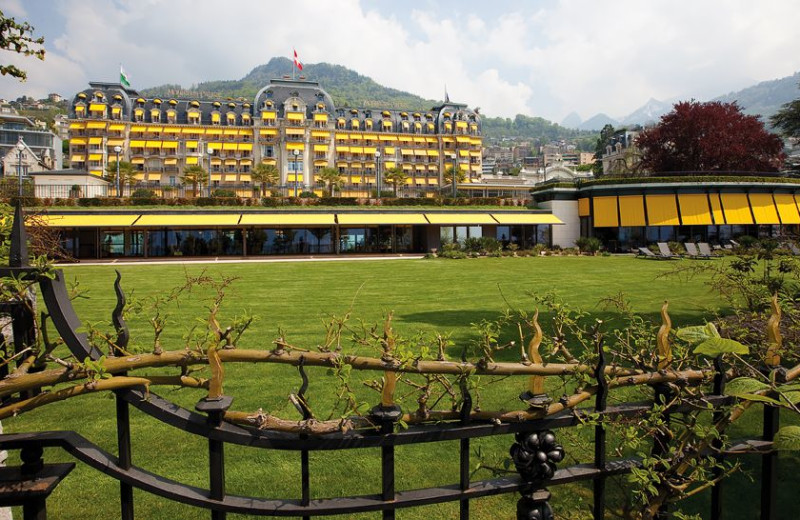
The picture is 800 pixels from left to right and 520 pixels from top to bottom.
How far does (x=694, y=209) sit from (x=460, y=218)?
1462 centimetres

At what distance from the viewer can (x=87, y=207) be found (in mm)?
28297

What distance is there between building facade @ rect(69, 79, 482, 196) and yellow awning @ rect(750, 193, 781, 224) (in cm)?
4088

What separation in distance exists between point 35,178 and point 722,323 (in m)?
46.9

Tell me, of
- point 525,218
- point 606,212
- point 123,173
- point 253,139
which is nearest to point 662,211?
point 606,212

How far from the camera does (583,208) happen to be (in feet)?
107

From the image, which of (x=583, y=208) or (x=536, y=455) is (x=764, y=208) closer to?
(x=583, y=208)

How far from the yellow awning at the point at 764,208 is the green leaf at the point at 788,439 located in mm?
35526

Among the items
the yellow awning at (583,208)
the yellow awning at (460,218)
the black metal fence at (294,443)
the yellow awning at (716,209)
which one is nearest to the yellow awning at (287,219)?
the yellow awning at (460,218)

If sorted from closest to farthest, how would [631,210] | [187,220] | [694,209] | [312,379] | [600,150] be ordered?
[312,379] < [187,220] < [694,209] < [631,210] < [600,150]

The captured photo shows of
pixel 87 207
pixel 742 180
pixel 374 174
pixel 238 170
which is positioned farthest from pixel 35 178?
pixel 742 180

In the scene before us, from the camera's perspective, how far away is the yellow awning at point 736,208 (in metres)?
30.0

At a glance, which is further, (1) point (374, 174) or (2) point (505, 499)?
(1) point (374, 174)

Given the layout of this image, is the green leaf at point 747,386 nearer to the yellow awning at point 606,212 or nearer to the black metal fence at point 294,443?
the black metal fence at point 294,443

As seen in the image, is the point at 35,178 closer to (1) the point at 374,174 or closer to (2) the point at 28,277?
(1) the point at 374,174
